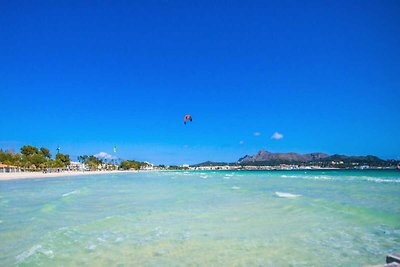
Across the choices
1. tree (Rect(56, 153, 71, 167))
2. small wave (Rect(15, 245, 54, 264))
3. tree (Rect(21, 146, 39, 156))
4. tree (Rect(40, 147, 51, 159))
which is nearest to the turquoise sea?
small wave (Rect(15, 245, 54, 264))

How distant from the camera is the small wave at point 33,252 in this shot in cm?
659

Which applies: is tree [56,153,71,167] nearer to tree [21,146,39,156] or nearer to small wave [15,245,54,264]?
tree [21,146,39,156]

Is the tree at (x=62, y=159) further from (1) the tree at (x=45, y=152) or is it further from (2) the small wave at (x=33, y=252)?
(2) the small wave at (x=33, y=252)

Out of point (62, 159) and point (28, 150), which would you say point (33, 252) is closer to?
point (28, 150)

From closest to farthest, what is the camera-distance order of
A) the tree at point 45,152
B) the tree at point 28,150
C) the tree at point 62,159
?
1. the tree at point 28,150
2. the tree at point 45,152
3. the tree at point 62,159

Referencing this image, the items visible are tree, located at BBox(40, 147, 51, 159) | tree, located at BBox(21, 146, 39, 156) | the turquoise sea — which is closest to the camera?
the turquoise sea

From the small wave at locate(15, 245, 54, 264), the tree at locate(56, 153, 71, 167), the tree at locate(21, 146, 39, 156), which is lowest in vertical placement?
the small wave at locate(15, 245, 54, 264)

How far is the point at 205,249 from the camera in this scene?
7.26 meters

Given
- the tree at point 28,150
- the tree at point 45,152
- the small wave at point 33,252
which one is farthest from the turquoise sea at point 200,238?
the tree at point 45,152

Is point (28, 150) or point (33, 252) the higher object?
point (28, 150)

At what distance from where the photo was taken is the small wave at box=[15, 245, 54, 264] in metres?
6.59

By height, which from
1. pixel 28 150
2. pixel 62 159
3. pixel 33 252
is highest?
pixel 28 150

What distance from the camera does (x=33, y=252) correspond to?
278 inches

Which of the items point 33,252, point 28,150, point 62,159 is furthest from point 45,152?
point 33,252
